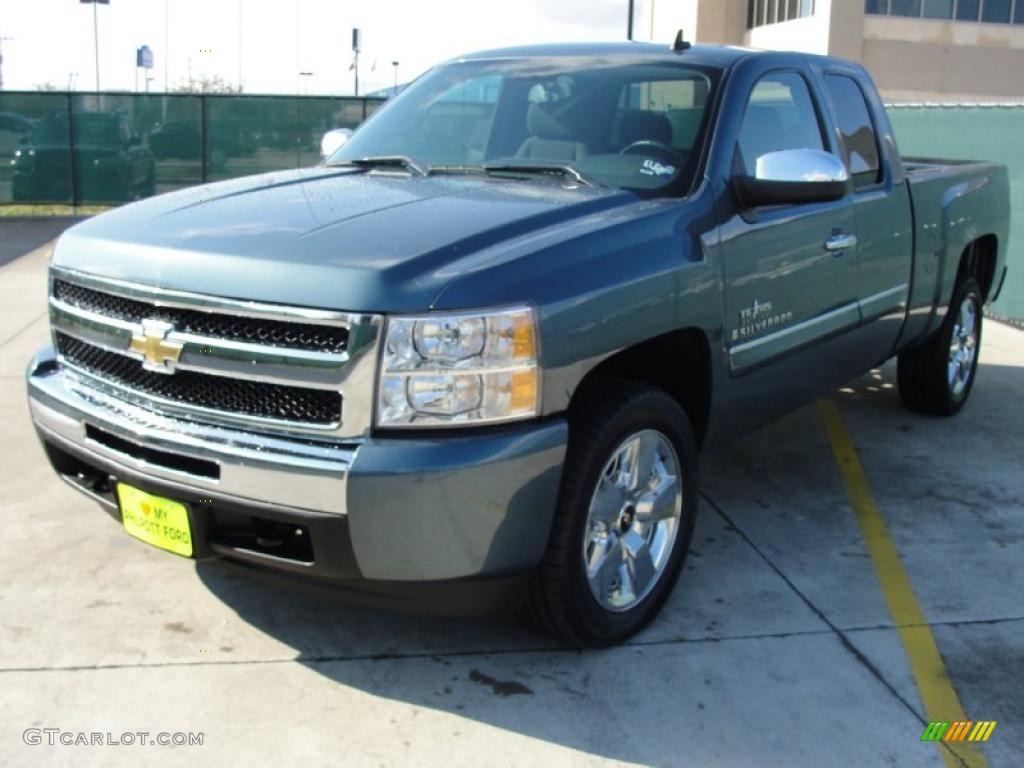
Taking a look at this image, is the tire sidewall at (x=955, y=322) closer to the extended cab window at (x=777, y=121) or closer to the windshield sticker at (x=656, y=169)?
the extended cab window at (x=777, y=121)

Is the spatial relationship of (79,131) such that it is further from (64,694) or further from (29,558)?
(64,694)

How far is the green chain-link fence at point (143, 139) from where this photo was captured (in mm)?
18422

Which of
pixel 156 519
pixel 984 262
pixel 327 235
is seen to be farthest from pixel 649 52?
pixel 984 262

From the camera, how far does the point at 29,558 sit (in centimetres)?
452

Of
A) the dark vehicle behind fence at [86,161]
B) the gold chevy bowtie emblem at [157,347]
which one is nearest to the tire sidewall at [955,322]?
the gold chevy bowtie emblem at [157,347]

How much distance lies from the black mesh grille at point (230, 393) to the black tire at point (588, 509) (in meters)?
0.75

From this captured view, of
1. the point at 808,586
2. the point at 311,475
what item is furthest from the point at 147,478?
the point at 808,586

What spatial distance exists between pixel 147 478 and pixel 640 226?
1712mm

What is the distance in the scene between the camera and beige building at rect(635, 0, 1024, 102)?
42.5 meters

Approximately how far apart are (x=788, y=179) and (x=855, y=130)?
1.39 m

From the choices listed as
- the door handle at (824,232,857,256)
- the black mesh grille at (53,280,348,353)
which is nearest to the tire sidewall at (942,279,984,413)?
the door handle at (824,232,857,256)

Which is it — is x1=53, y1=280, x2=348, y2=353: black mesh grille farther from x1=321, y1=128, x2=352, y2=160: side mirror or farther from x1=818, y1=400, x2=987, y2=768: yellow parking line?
x1=818, y1=400, x2=987, y2=768: yellow parking line

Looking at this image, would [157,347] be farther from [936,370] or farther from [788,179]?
[936,370]

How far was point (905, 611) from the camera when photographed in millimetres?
4258
